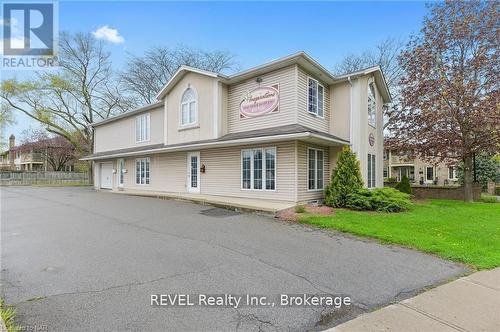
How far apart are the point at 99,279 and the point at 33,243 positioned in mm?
3396

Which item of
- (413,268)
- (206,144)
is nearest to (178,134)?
(206,144)

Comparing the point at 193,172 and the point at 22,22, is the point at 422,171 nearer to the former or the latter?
the point at 193,172

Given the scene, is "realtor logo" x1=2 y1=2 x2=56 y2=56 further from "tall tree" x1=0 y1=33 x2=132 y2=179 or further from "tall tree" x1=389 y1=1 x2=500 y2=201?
"tall tree" x1=0 y1=33 x2=132 y2=179

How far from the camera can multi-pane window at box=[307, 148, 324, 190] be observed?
12258mm

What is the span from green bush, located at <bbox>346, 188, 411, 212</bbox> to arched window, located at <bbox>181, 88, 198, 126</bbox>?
883 cm

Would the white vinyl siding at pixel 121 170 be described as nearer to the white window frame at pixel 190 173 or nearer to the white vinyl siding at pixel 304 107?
the white window frame at pixel 190 173

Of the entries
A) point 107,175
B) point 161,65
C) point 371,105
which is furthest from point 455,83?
point 161,65

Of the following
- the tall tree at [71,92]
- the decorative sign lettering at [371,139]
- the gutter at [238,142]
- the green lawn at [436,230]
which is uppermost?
the tall tree at [71,92]

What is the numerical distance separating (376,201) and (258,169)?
193 inches

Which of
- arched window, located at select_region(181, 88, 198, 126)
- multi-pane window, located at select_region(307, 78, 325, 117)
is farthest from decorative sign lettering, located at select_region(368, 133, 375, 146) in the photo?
arched window, located at select_region(181, 88, 198, 126)

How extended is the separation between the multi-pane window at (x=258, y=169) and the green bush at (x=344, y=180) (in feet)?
8.13

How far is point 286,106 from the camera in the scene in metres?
12.2

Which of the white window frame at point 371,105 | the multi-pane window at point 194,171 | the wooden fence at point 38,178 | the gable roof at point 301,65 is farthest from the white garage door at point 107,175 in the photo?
the white window frame at point 371,105

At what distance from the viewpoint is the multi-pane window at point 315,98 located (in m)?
12.8
